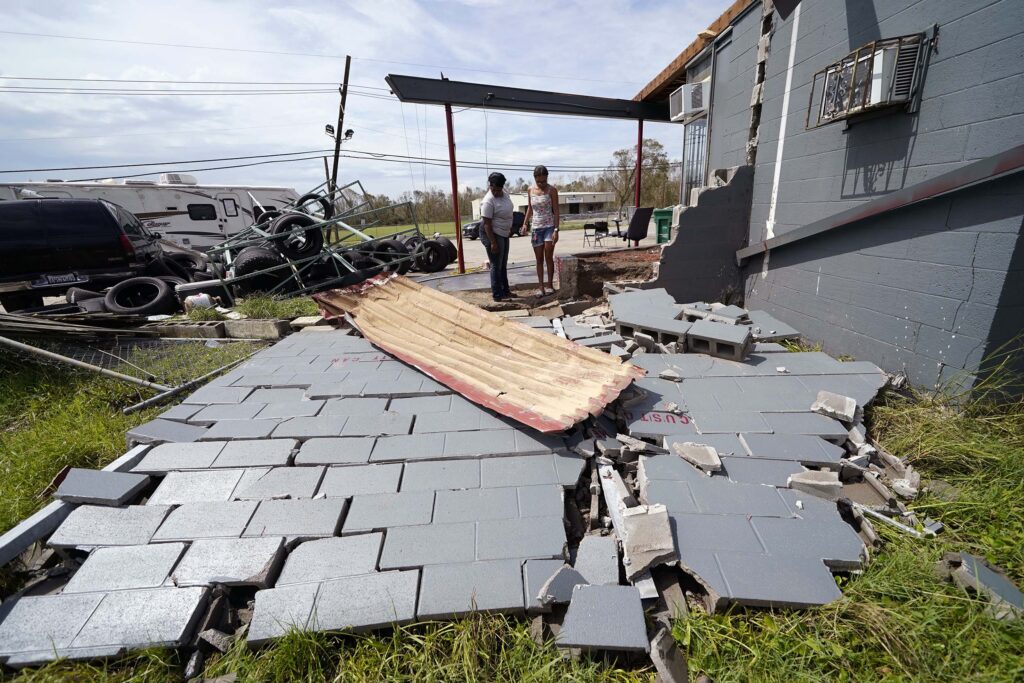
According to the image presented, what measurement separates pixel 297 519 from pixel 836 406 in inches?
127

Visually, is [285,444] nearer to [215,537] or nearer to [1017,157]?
[215,537]

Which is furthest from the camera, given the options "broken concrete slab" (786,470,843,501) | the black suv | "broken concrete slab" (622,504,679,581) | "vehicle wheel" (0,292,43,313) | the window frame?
the window frame

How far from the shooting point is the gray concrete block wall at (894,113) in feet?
8.13

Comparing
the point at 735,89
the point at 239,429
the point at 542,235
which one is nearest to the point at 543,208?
the point at 542,235

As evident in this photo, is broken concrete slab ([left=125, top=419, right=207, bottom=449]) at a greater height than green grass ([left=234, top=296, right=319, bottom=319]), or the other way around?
green grass ([left=234, top=296, right=319, bottom=319])

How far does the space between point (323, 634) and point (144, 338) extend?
210 inches

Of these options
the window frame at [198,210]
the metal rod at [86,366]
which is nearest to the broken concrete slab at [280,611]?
the metal rod at [86,366]

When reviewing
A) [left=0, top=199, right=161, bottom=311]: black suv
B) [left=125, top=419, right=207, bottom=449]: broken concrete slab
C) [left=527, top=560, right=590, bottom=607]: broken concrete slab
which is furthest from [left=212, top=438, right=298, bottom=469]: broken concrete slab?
[left=0, top=199, right=161, bottom=311]: black suv

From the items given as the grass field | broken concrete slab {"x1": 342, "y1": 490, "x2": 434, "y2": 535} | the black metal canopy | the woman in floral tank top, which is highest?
the black metal canopy

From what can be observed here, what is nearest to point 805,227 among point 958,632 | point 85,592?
point 958,632

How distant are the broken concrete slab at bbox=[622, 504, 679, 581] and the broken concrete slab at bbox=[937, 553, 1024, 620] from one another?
1.09 m

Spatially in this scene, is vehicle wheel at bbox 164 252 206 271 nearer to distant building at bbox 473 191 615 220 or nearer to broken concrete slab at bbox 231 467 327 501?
broken concrete slab at bbox 231 467 327 501

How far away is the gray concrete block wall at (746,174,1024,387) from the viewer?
255cm

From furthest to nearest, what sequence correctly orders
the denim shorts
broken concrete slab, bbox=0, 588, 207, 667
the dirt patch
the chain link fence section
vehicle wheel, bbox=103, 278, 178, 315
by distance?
1. vehicle wheel, bbox=103, 278, 178, 315
2. the dirt patch
3. the denim shorts
4. the chain link fence section
5. broken concrete slab, bbox=0, 588, 207, 667
